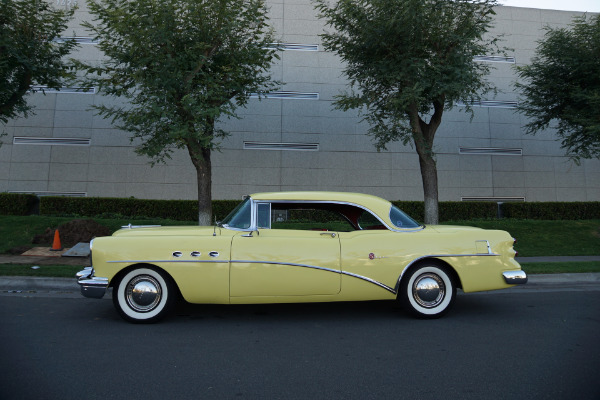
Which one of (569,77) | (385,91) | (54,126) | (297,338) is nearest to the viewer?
(297,338)

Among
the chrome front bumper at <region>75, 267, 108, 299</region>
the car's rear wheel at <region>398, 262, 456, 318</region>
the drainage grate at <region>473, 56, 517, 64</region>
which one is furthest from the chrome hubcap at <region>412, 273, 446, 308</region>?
the drainage grate at <region>473, 56, 517, 64</region>

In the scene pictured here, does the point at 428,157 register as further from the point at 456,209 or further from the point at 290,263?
the point at 290,263

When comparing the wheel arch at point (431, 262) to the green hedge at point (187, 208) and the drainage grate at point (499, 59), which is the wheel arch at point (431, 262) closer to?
the green hedge at point (187, 208)

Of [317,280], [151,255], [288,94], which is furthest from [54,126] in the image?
[317,280]

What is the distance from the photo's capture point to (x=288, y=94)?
16734mm

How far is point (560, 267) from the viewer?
854 centimetres

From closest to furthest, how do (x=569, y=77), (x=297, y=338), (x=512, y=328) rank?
(x=297, y=338) → (x=512, y=328) → (x=569, y=77)

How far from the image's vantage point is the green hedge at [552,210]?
1593 cm

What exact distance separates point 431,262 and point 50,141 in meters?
16.4

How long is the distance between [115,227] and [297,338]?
9.57 metres

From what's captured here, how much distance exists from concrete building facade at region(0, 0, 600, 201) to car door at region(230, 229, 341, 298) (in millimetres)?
11585

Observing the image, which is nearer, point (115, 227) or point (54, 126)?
point (115, 227)

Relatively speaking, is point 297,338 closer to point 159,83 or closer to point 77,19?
point 159,83

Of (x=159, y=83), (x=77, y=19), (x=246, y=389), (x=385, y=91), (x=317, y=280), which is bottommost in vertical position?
(x=246, y=389)
